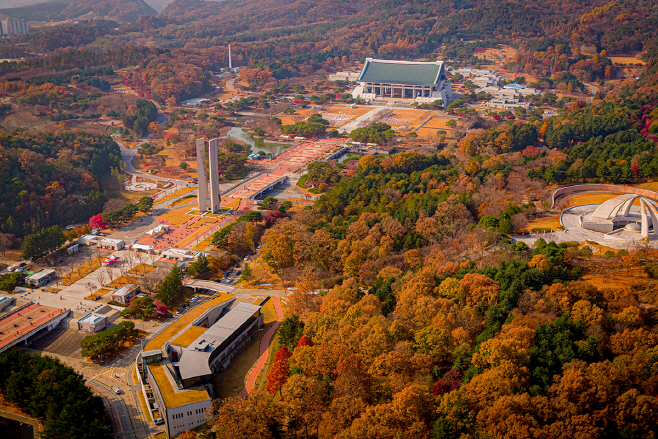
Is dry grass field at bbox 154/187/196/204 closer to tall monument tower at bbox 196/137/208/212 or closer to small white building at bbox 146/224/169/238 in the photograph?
tall monument tower at bbox 196/137/208/212

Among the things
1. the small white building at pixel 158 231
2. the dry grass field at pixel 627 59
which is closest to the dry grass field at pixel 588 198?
the small white building at pixel 158 231

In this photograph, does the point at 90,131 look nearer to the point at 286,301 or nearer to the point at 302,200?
Answer: the point at 302,200

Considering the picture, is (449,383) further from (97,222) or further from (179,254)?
(97,222)

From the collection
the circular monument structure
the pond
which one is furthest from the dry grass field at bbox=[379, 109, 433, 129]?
the circular monument structure

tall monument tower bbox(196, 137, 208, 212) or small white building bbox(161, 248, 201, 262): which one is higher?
tall monument tower bbox(196, 137, 208, 212)

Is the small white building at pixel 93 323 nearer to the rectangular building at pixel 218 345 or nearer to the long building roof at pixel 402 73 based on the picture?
the rectangular building at pixel 218 345

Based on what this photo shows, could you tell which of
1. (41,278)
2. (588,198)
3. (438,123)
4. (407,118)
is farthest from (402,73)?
(41,278)
